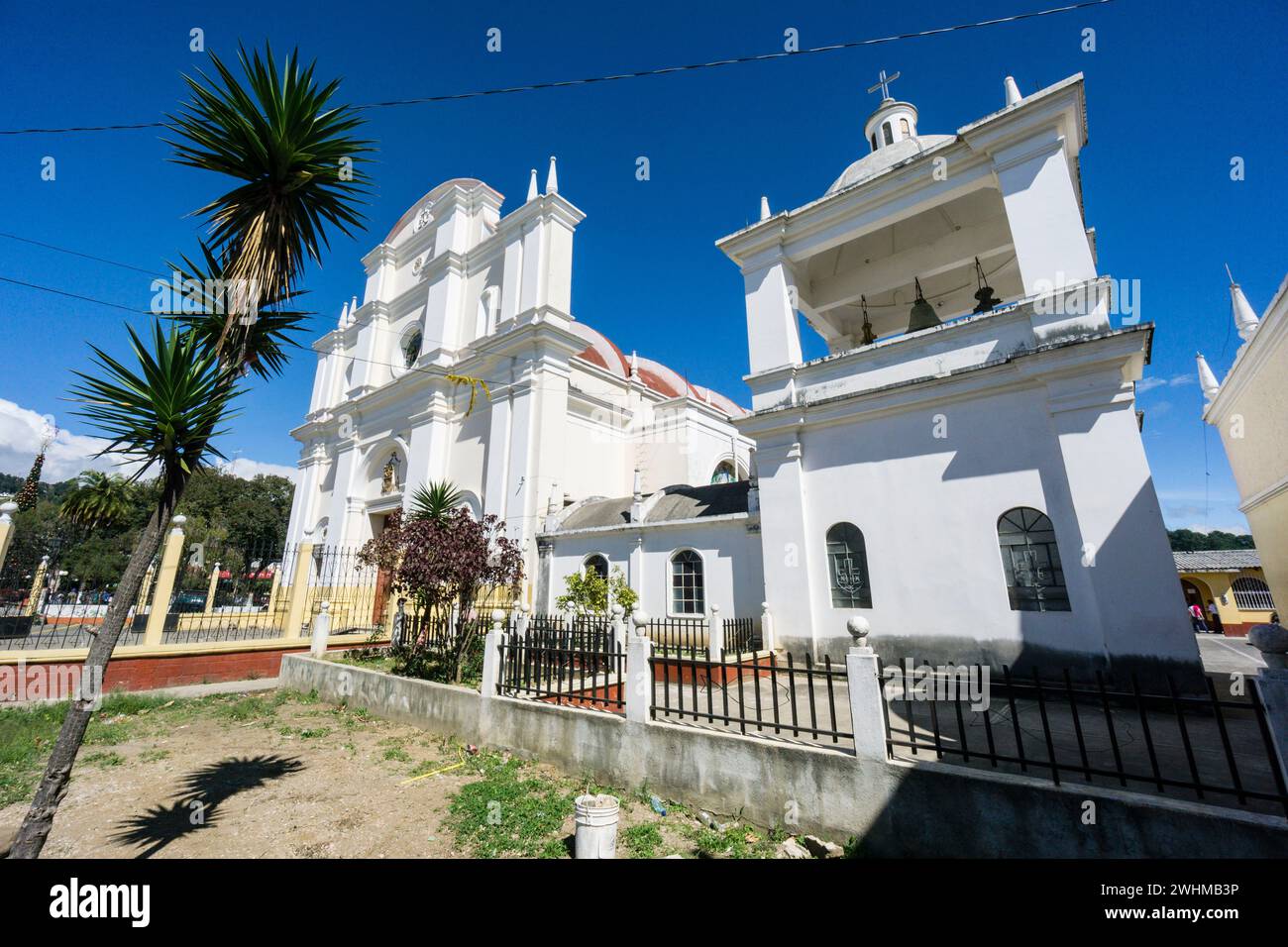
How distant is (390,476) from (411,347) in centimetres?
659

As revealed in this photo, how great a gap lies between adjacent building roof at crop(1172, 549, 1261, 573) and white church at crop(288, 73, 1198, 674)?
69.3 ft

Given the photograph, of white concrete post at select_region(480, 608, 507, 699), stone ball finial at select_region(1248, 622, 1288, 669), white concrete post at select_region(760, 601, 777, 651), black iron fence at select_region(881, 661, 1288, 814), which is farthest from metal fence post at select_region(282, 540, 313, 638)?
stone ball finial at select_region(1248, 622, 1288, 669)

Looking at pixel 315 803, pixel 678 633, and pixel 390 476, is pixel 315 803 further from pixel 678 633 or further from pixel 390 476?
pixel 390 476

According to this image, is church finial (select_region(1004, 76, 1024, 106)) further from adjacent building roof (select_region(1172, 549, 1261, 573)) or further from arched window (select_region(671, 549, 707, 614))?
adjacent building roof (select_region(1172, 549, 1261, 573))

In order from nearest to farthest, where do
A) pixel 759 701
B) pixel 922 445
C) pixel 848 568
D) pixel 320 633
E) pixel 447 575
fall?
pixel 759 701 < pixel 922 445 < pixel 447 575 < pixel 848 568 < pixel 320 633

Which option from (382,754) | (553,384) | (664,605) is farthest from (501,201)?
(382,754)

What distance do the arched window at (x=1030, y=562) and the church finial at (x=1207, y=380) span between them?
943 centimetres

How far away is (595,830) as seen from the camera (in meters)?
3.64

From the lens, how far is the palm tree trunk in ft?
9.72

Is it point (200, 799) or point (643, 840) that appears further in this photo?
point (200, 799)

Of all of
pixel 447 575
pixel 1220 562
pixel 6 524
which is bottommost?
pixel 447 575

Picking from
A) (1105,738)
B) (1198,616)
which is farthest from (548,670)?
(1198,616)
